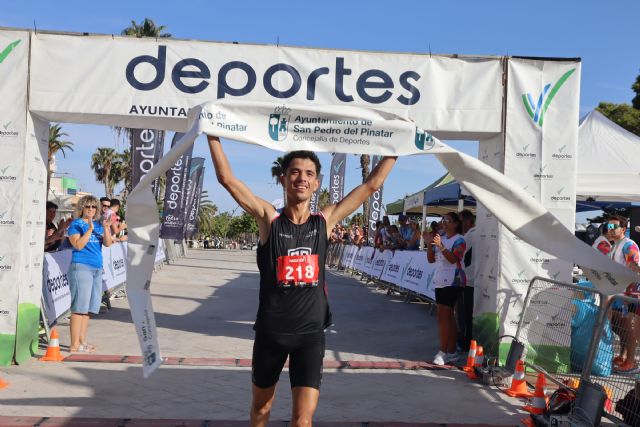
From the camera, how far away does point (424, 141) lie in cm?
469

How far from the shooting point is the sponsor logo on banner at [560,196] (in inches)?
311

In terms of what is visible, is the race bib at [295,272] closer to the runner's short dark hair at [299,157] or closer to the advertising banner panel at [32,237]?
the runner's short dark hair at [299,157]

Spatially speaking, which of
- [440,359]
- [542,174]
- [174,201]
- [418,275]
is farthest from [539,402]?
[174,201]

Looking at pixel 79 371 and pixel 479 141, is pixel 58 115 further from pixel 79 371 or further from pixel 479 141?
pixel 479 141

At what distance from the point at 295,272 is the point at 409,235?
1318 centimetres

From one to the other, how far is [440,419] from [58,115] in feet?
18.8

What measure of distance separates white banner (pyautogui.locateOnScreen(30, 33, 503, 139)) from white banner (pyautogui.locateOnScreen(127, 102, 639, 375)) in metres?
3.25

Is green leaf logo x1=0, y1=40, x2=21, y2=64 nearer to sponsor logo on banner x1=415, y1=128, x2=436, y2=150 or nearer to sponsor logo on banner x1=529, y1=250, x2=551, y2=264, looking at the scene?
sponsor logo on banner x1=415, y1=128, x2=436, y2=150

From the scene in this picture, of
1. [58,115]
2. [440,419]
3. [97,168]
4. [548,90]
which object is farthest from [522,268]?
[97,168]

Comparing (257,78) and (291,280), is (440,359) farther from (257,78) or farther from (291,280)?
(291,280)

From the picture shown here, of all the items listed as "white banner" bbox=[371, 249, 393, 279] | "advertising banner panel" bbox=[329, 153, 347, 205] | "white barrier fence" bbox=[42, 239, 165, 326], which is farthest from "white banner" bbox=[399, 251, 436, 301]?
"advertising banner panel" bbox=[329, 153, 347, 205]

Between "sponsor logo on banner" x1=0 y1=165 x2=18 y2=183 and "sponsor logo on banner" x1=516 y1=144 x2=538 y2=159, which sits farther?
"sponsor logo on banner" x1=516 y1=144 x2=538 y2=159

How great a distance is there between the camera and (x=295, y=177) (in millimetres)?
4008

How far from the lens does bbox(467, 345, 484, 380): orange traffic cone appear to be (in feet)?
24.8
